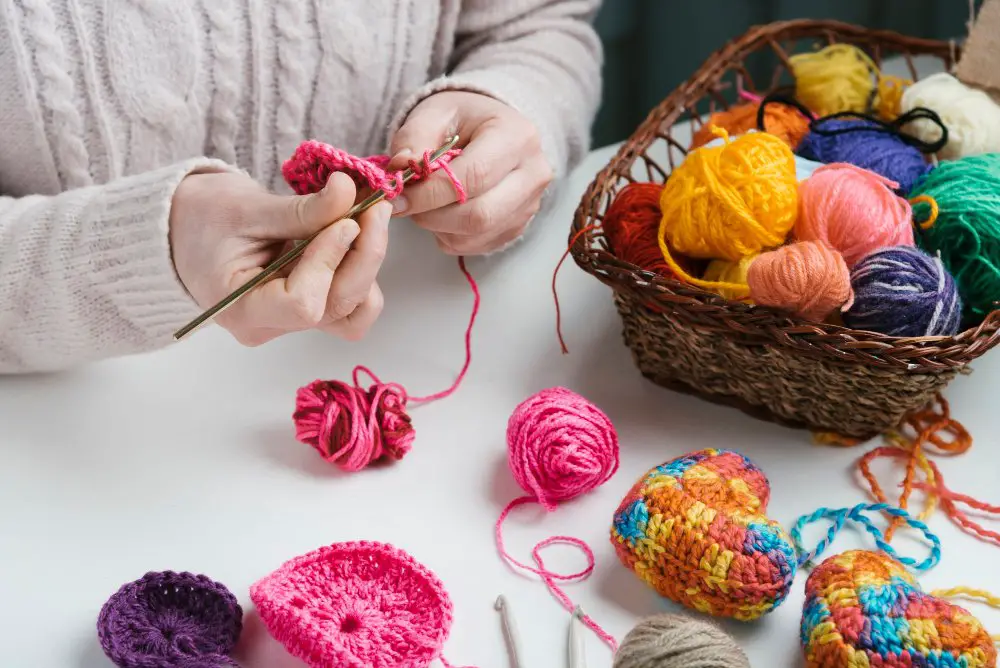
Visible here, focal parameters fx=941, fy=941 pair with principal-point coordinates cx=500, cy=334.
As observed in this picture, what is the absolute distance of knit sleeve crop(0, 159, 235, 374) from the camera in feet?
2.36

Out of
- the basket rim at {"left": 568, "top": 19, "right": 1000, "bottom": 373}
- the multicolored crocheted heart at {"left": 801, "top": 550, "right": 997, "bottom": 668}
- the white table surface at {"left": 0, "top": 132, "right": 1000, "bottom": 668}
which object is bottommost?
the white table surface at {"left": 0, "top": 132, "right": 1000, "bottom": 668}

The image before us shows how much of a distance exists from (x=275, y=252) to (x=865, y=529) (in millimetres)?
497

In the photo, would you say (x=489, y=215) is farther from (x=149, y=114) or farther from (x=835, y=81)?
(x=835, y=81)

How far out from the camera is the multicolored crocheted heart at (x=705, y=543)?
2.02ft

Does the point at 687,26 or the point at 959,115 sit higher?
the point at 959,115

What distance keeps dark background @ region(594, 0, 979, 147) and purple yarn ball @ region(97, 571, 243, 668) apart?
1.10 m

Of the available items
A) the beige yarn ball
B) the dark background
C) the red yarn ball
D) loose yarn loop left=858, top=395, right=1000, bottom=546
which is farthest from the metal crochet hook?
the dark background

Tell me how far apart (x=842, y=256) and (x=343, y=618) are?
0.49 meters

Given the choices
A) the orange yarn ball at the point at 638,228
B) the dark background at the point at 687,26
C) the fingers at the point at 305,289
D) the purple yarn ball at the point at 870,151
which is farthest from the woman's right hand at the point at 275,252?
the dark background at the point at 687,26

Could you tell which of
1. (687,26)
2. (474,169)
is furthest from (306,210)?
(687,26)

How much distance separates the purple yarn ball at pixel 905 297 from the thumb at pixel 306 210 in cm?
40

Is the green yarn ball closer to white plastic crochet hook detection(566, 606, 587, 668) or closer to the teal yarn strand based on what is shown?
the teal yarn strand

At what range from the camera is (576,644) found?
62 cm

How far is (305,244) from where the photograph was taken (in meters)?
0.67
